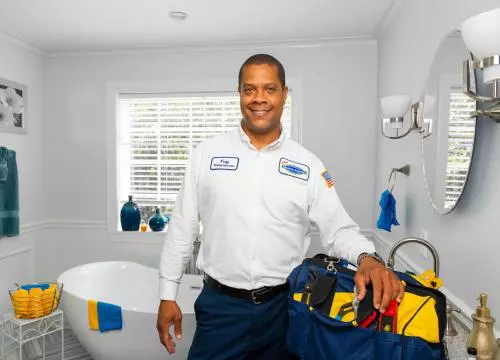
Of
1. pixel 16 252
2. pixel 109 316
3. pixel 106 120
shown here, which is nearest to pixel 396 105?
pixel 109 316

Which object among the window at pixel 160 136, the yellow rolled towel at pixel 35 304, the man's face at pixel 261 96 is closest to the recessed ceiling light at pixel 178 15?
the window at pixel 160 136

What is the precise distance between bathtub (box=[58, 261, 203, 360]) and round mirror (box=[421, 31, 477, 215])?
5.25 feet

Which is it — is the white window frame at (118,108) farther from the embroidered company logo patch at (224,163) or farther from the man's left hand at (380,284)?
the man's left hand at (380,284)

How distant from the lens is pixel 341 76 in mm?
3369

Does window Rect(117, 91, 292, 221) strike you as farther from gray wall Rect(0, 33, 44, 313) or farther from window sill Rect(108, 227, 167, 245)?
gray wall Rect(0, 33, 44, 313)

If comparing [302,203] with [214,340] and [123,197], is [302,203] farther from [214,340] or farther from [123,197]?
[123,197]

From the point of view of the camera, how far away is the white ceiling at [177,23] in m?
2.59

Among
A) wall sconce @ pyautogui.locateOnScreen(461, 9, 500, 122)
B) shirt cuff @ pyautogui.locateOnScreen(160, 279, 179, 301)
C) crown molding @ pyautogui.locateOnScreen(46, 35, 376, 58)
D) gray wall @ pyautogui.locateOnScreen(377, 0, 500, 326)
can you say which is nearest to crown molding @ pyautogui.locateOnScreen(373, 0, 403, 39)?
gray wall @ pyautogui.locateOnScreen(377, 0, 500, 326)

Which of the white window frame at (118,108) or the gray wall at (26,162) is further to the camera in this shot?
the white window frame at (118,108)

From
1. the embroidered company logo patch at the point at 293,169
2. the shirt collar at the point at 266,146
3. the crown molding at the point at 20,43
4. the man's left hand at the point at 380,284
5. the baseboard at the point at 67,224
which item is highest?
the crown molding at the point at 20,43

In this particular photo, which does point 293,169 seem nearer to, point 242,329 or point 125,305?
point 242,329

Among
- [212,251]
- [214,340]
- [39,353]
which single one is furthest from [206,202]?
[39,353]

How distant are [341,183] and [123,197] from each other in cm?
203

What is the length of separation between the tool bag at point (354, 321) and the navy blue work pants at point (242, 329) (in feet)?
0.93
